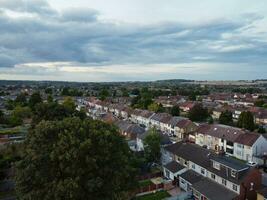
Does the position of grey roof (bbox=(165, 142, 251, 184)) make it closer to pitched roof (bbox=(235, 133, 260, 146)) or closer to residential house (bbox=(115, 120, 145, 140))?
pitched roof (bbox=(235, 133, 260, 146))

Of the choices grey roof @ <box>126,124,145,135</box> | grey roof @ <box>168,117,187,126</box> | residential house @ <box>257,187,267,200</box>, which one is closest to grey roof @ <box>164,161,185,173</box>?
residential house @ <box>257,187,267,200</box>

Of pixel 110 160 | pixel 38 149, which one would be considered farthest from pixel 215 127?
pixel 38 149

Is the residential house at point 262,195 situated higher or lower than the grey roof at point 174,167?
higher

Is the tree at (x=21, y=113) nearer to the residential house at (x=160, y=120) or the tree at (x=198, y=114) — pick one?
the residential house at (x=160, y=120)

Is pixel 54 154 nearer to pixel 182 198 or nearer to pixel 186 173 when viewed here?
pixel 182 198

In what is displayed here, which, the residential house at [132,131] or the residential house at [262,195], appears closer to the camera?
the residential house at [262,195]

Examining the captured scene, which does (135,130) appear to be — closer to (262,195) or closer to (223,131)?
(223,131)

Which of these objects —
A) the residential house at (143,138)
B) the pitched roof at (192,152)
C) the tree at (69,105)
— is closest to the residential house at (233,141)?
the residential house at (143,138)
